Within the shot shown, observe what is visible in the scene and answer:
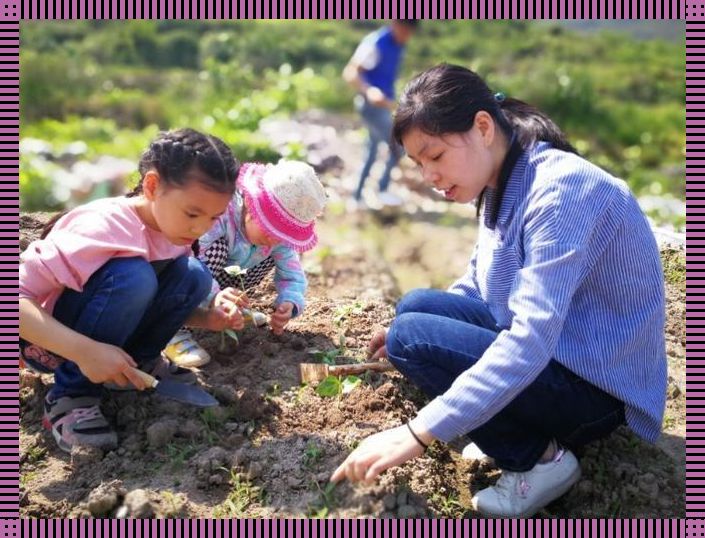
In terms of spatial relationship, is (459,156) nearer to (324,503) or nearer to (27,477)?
(324,503)

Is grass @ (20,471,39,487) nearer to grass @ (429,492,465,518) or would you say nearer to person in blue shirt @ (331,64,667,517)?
person in blue shirt @ (331,64,667,517)

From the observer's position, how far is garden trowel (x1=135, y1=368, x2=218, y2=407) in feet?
8.18

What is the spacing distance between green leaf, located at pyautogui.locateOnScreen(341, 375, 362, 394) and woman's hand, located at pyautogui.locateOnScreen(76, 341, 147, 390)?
689 mm

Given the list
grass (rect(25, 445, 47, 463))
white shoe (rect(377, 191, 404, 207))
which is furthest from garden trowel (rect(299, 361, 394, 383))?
white shoe (rect(377, 191, 404, 207))

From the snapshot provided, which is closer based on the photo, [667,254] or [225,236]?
[225,236]

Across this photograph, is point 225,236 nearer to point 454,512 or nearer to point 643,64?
point 454,512

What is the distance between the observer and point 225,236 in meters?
2.85

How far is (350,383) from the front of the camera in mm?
2619

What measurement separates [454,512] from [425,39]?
922cm

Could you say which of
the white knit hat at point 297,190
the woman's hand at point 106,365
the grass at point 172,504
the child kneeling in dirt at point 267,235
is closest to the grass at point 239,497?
the grass at point 172,504

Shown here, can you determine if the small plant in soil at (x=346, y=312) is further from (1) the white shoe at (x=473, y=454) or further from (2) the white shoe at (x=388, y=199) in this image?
(2) the white shoe at (x=388, y=199)

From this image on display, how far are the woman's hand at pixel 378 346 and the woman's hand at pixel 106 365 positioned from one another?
2.71ft

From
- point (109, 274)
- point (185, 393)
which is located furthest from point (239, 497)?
point (109, 274)

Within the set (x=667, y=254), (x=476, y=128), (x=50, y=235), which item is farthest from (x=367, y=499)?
(x=667, y=254)
